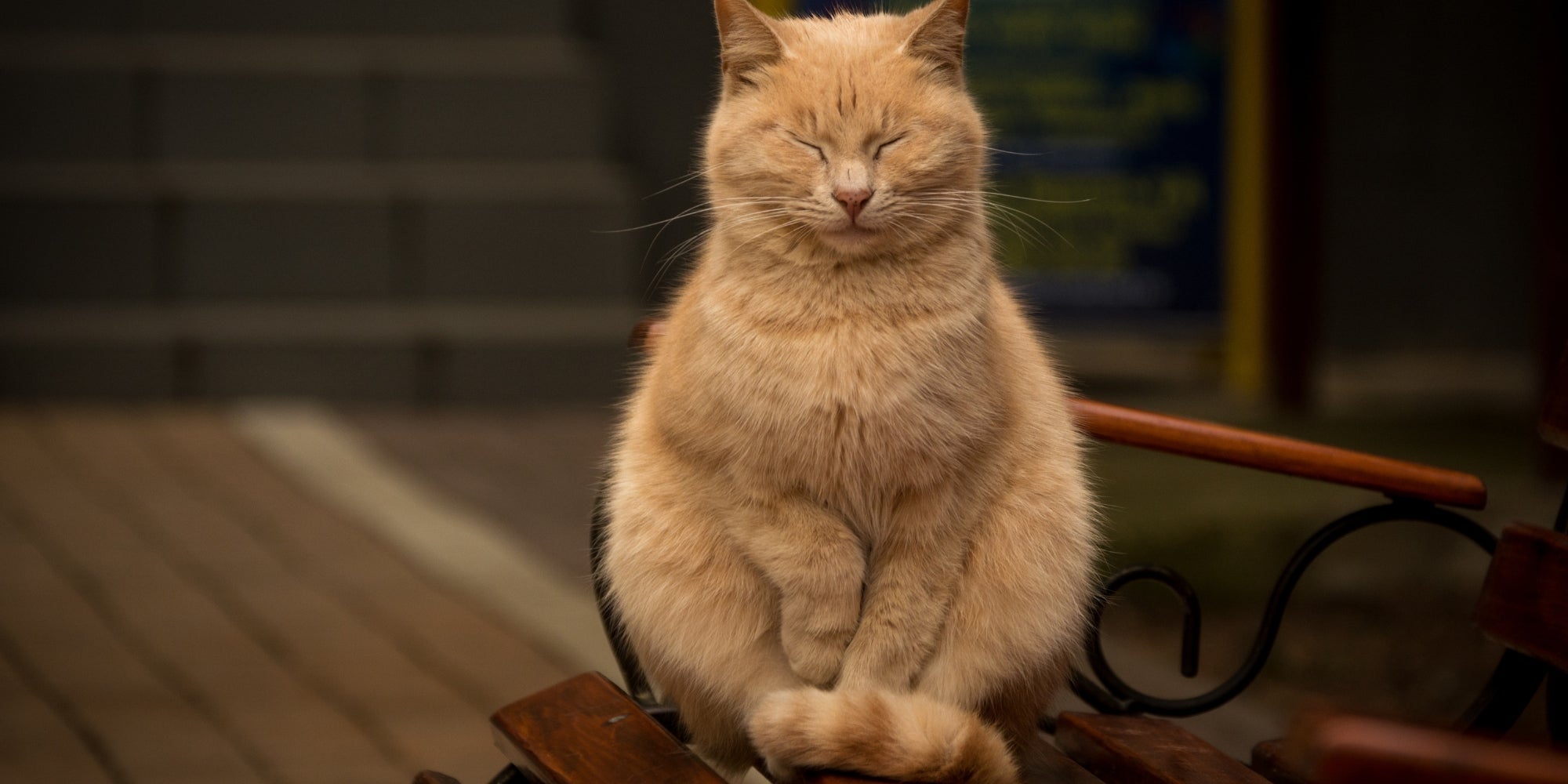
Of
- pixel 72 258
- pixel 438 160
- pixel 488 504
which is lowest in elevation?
pixel 488 504

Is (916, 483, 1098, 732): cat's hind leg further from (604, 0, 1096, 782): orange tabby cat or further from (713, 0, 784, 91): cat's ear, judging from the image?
(713, 0, 784, 91): cat's ear

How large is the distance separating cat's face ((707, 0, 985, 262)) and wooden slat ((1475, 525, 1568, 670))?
26.5 inches

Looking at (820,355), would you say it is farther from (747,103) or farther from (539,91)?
(539,91)

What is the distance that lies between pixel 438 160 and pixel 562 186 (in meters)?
0.51

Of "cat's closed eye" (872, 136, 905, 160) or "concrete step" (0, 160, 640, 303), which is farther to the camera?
"concrete step" (0, 160, 640, 303)

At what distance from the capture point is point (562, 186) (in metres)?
5.84

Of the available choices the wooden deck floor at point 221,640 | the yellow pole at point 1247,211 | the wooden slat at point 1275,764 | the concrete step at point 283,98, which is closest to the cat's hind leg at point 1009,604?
the wooden slat at point 1275,764

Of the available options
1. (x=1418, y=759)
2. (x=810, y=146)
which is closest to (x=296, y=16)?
(x=810, y=146)

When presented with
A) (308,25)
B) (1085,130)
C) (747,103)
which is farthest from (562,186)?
(747,103)

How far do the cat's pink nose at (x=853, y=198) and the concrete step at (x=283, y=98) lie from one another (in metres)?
4.81

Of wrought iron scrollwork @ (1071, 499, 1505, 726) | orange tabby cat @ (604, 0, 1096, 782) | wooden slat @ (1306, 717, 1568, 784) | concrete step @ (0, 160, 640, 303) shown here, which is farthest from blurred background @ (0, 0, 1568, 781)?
wooden slat @ (1306, 717, 1568, 784)

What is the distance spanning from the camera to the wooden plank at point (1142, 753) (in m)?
1.64

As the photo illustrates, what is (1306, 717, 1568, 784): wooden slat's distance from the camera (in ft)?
2.81

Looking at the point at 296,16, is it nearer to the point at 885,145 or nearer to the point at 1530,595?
the point at 885,145
